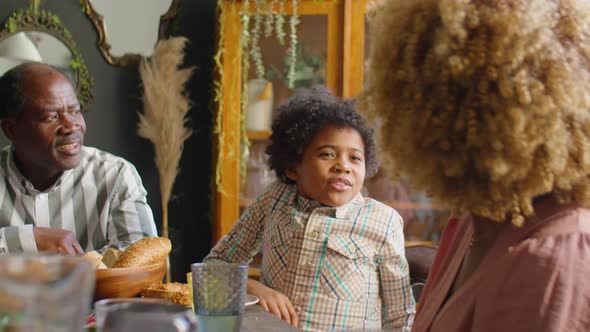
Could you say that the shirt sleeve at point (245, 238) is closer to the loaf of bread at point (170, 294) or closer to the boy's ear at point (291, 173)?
the boy's ear at point (291, 173)

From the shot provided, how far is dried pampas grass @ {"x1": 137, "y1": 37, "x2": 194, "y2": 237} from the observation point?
3.88 m

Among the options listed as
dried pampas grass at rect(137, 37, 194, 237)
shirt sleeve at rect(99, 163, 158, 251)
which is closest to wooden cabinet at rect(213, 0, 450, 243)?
dried pampas grass at rect(137, 37, 194, 237)

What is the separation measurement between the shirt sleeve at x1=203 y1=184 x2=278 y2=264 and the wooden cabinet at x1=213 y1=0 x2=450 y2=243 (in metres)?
1.53

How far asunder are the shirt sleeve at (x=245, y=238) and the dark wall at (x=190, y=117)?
2.03 m

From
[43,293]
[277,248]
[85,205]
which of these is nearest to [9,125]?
[85,205]

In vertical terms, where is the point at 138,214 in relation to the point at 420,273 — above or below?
above

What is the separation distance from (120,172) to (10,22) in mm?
1982

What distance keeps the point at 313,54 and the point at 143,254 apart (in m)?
2.56

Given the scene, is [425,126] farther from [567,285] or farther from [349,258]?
[349,258]

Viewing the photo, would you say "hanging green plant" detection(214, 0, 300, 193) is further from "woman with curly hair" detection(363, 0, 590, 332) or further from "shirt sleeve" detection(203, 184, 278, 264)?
"woman with curly hair" detection(363, 0, 590, 332)

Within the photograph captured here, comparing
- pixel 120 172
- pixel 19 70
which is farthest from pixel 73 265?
pixel 19 70

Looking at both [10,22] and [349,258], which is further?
[10,22]

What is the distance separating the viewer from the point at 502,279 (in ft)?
2.95

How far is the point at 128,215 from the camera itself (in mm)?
2111
